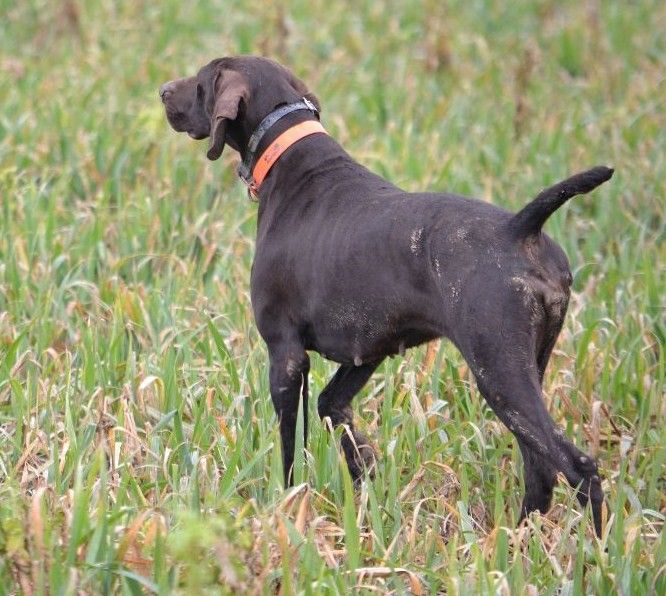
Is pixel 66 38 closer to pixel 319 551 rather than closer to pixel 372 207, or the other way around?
pixel 372 207

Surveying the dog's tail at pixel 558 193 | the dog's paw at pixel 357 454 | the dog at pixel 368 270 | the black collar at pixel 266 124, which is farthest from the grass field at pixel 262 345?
the dog's tail at pixel 558 193

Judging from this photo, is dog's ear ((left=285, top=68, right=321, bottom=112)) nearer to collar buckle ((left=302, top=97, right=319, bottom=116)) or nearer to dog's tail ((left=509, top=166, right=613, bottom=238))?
collar buckle ((left=302, top=97, right=319, bottom=116))

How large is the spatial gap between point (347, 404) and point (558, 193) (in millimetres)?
1191

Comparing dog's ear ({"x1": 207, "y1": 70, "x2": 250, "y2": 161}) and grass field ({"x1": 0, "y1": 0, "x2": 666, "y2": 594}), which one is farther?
dog's ear ({"x1": 207, "y1": 70, "x2": 250, "y2": 161})

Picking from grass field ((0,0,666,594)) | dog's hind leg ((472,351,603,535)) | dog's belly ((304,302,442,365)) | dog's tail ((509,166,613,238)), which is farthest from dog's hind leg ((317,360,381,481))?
dog's tail ((509,166,613,238))

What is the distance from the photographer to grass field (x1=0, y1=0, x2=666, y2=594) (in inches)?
129

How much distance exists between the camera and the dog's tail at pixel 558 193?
3.39m

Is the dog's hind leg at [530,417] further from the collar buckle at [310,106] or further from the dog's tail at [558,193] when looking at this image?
the collar buckle at [310,106]

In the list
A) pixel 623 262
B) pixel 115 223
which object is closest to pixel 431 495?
pixel 623 262

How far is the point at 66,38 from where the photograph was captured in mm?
9359

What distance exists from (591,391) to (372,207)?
1.41 m

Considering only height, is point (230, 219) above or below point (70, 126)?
below

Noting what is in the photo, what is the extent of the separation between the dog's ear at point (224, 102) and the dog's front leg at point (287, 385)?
66 cm

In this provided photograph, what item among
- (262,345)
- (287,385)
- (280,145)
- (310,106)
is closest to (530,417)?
(287,385)
